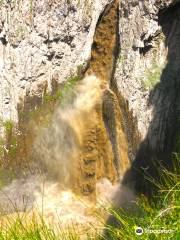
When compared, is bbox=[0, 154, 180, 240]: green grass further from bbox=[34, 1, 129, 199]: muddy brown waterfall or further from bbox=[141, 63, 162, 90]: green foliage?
bbox=[141, 63, 162, 90]: green foliage

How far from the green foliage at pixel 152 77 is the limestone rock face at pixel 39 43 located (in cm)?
91

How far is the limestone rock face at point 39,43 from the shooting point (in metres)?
6.15

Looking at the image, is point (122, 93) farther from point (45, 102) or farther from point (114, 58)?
point (45, 102)

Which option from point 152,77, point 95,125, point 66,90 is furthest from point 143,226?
point 66,90

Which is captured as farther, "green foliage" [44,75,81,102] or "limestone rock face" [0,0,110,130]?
"green foliage" [44,75,81,102]

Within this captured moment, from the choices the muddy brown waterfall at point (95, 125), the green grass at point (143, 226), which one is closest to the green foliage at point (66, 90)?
the muddy brown waterfall at point (95, 125)

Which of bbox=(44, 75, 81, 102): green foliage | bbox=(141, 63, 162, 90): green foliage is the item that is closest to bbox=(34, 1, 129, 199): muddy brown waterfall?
bbox=(44, 75, 81, 102): green foliage

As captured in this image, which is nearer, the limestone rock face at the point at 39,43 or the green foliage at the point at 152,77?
the limestone rock face at the point at 39,43

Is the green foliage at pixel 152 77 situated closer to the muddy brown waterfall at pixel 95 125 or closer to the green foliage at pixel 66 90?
the muddy brown waterfall at pixel 95 125

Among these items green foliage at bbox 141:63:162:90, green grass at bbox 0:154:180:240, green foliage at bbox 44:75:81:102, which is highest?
green foliage at bbox 141:63:162:90

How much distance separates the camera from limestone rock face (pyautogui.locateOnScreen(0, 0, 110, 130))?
615cm

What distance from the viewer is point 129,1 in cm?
607

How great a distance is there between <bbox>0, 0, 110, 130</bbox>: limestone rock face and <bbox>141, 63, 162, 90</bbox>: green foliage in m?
0.91

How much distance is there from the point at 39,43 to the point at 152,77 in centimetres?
167
